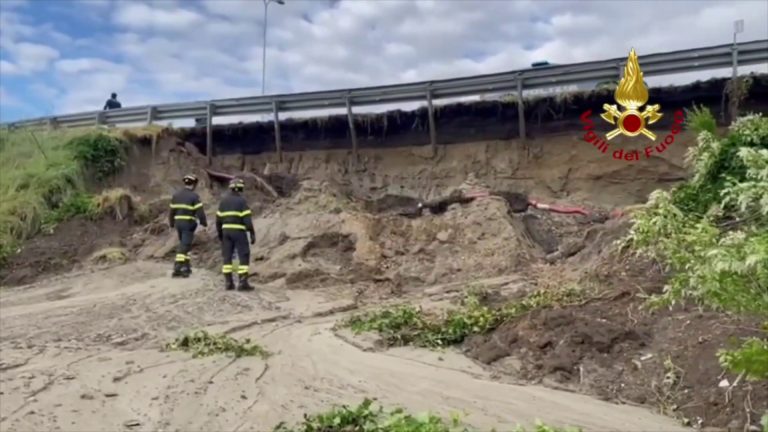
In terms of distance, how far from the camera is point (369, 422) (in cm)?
532

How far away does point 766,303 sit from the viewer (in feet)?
8.51

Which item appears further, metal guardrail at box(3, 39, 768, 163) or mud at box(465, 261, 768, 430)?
metal guardrail at box(3, 39, 768, 163)

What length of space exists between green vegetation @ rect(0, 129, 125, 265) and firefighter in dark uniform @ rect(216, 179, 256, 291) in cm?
635

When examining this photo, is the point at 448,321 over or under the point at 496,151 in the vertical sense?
under

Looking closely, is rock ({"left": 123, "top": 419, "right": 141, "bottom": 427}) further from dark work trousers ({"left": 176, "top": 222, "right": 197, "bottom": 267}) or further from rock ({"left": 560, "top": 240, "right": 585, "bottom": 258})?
rock ({"left": 560, "top": 240, "right": 585, "bottom": 258})

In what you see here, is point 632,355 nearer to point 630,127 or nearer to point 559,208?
point 630,127

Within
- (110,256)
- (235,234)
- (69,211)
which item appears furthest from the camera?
(69,211)

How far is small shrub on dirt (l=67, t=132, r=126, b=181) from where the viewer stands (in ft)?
62.3

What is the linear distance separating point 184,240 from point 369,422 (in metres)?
9.11

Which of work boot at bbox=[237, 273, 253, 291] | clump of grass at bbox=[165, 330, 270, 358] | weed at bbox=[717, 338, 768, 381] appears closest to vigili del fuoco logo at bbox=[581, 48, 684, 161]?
clump of grass at bbox=[165, 330, 270, 358]

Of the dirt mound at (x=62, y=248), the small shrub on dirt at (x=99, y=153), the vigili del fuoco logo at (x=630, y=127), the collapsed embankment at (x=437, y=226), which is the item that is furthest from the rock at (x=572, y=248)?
the small shrub on dirt at (x=99, y=153)

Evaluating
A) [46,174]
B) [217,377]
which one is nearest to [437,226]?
[217,377]

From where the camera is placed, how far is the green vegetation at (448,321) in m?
9.02

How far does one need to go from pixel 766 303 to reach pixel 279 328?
8.07m
